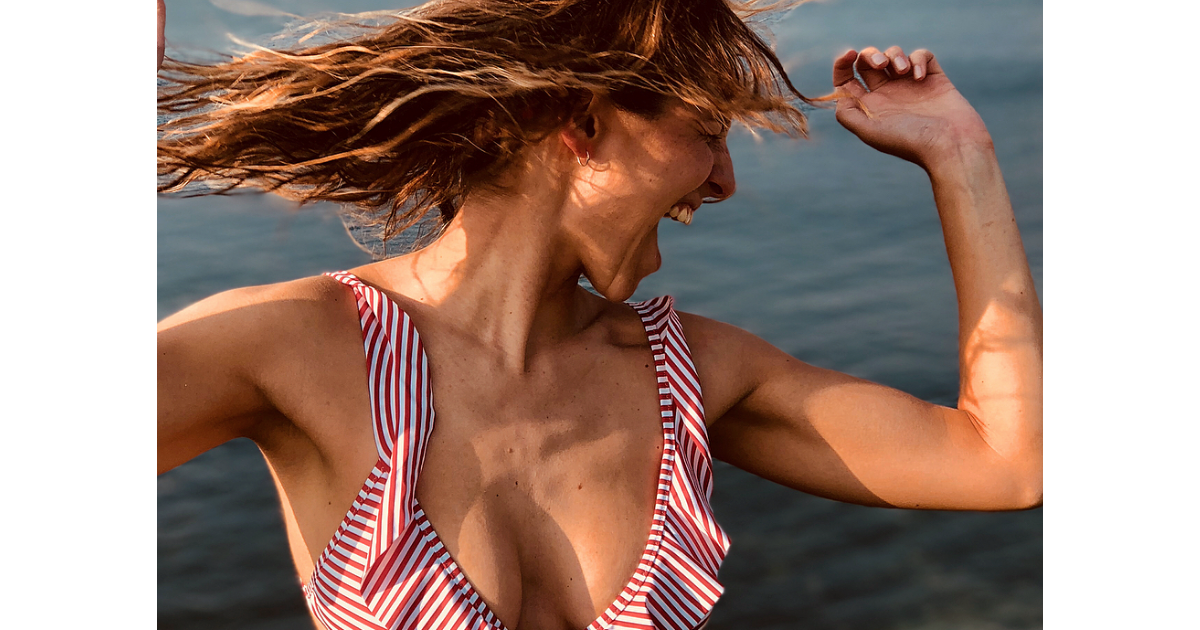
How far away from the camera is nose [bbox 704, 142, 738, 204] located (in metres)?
1.48

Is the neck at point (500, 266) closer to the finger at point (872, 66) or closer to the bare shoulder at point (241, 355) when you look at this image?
the bare shoulder at point (241, 355)

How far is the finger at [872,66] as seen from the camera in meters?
1.66

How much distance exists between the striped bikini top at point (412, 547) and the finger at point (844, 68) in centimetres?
66

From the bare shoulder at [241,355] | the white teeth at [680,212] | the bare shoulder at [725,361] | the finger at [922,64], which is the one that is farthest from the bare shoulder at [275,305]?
the finger at [922,64]

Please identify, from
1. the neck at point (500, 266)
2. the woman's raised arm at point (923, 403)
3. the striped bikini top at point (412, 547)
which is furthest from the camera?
the woman's raised arm at point (923, 403)

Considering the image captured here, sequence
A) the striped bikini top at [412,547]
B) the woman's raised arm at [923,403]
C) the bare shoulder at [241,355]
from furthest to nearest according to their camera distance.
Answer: the woman's raised arm at [923,403] → the striped bikini top at [412,547] → the bare shoulder at [241,355]

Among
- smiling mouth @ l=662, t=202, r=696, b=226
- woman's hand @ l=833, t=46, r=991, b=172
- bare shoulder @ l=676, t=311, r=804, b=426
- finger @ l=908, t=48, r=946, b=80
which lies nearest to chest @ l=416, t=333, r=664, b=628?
bare shoulder @ l=676, t=311, r=804, b=426

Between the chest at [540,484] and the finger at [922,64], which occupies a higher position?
the finger at [922,64]

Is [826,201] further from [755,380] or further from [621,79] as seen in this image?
[621,79]

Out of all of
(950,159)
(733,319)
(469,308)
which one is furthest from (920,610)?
(469,308)

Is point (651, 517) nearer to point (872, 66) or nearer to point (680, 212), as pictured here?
point (680, 212)

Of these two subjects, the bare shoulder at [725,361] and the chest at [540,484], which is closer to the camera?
the chest at [540,484]

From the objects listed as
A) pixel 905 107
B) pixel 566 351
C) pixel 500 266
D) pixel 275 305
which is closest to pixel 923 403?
pixel 905 107

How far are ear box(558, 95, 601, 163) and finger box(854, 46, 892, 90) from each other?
550 mm
